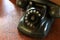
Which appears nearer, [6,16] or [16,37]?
[16,37]

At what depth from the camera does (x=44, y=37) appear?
875 millimetres

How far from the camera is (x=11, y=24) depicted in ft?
3.09

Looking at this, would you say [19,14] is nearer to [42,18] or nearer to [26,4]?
[26,4]

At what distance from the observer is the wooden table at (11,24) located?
87cm

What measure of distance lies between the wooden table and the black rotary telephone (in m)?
0.04

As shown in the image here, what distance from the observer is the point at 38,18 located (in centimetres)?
87

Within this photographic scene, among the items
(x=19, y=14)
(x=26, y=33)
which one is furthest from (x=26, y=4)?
(x=26, y=33)

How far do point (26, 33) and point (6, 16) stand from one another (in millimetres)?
211

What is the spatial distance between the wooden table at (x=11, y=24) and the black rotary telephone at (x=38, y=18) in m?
0.04

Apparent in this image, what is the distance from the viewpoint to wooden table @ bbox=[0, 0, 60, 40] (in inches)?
34.4

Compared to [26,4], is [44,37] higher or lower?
lower

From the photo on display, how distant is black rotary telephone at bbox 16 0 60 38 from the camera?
33.6 inches

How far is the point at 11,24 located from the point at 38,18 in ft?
0.60

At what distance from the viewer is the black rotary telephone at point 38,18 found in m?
0.85
